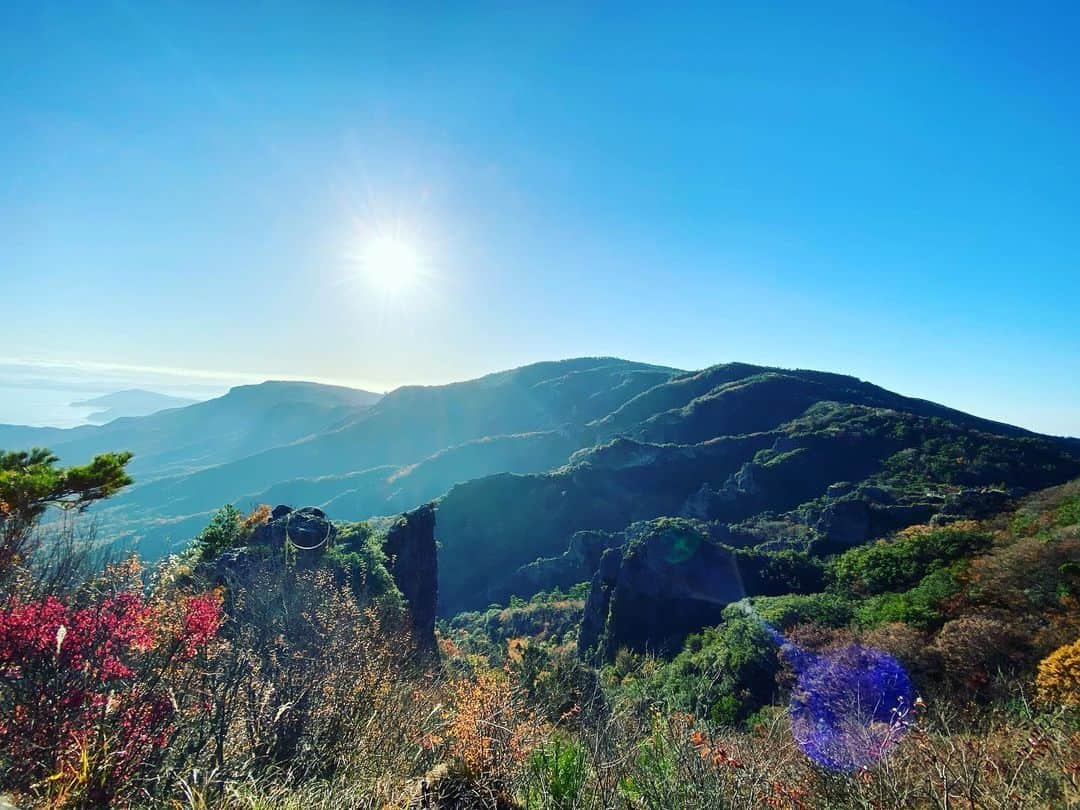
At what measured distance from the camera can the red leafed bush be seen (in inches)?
148

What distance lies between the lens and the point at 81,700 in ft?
15.4

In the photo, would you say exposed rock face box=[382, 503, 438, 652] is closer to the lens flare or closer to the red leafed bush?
the lens flare

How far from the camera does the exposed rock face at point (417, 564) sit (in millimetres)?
32125

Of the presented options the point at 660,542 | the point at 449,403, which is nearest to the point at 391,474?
the point at 449,403

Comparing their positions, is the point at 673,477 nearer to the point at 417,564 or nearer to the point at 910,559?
the point at 910,559

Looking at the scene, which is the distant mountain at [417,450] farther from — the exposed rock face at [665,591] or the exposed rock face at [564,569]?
the exposed rock face at [665,591]

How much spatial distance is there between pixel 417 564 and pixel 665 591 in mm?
19892

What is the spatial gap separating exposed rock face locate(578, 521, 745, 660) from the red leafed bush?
36223 mm

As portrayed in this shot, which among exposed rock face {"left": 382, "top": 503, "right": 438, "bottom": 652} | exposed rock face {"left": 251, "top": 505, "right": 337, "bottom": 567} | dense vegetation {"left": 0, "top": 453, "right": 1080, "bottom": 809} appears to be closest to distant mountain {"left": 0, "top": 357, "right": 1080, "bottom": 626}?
exposed rock face {"left": 382, "top": 503, "right": 438, "bottom": 652}

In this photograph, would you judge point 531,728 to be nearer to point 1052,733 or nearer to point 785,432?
point 1052,733

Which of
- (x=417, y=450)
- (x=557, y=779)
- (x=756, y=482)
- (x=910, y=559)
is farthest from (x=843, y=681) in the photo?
(x=417, y=450)

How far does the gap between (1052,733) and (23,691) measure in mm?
8638

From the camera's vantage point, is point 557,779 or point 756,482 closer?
point 557,779

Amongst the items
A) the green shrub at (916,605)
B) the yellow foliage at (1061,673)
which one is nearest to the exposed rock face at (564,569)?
the green shrub at (916,605)
